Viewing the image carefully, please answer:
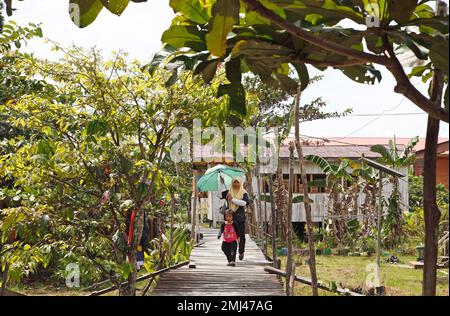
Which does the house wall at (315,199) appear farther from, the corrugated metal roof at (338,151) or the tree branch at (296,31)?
the tree branch at (296,31)

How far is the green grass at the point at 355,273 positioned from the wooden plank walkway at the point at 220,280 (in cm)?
123

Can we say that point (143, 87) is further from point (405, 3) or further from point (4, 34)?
point (405, 3)

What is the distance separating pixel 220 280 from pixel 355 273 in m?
3.83

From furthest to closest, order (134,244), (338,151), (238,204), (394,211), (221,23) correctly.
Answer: (338,151) < (394,211) < (238,204) < (134,244) < (221,23)

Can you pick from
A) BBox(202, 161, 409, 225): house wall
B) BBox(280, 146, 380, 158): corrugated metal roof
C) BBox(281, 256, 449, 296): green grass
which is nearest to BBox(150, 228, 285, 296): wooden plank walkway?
BBox(281, 256, 449, 296): green grass

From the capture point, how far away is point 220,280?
13.8 feet

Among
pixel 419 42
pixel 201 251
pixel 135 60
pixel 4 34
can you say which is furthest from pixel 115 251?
pixel 419 42

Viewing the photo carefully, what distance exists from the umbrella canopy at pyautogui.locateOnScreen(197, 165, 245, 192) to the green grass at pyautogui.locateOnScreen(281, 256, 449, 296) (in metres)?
1.47

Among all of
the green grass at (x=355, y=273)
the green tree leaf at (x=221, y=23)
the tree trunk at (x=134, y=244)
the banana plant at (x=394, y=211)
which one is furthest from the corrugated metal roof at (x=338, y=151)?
the green tree leaf at (x=221, y=23)

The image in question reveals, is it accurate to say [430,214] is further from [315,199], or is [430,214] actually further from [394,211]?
[315,199]

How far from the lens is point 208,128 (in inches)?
150

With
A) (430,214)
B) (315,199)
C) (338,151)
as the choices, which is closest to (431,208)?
(430,214)

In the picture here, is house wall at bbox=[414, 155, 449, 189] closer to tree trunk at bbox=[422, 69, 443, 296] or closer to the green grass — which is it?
tree trunk at bbox=[422, 69, 443, 296]
